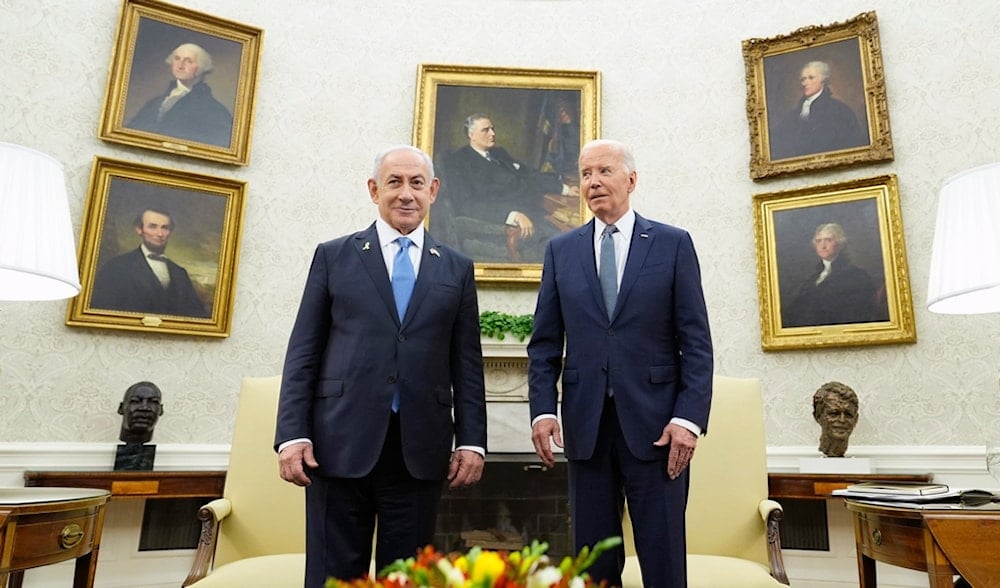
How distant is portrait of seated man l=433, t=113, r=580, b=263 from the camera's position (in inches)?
171

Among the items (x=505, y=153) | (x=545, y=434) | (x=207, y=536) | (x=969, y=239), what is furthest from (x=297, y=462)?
(x=505, y=153)

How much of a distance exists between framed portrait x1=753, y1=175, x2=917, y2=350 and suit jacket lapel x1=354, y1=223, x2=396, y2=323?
2.77 m

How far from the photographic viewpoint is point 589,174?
2.21m

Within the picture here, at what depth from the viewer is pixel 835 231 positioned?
13.2 ft

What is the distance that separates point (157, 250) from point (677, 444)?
3332 mm

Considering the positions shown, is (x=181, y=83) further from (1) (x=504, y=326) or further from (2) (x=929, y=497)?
(2) (x=929, y=497)

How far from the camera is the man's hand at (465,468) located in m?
1.99

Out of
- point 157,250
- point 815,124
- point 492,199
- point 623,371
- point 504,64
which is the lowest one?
point 623,371

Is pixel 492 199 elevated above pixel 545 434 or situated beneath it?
elevated above

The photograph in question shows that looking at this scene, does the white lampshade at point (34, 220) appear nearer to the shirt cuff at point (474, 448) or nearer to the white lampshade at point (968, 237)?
the shirt cuff at point (474, 448)

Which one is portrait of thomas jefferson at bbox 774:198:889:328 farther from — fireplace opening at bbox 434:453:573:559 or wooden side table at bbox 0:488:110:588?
wooden side table at bbox 0:488:110:588

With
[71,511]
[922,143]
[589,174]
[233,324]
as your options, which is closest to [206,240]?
[233,324]

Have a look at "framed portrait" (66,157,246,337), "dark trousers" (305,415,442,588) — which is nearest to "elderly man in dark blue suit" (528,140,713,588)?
"dark trousers" (305,415,442,588)

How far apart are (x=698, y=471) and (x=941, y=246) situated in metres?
1.28
